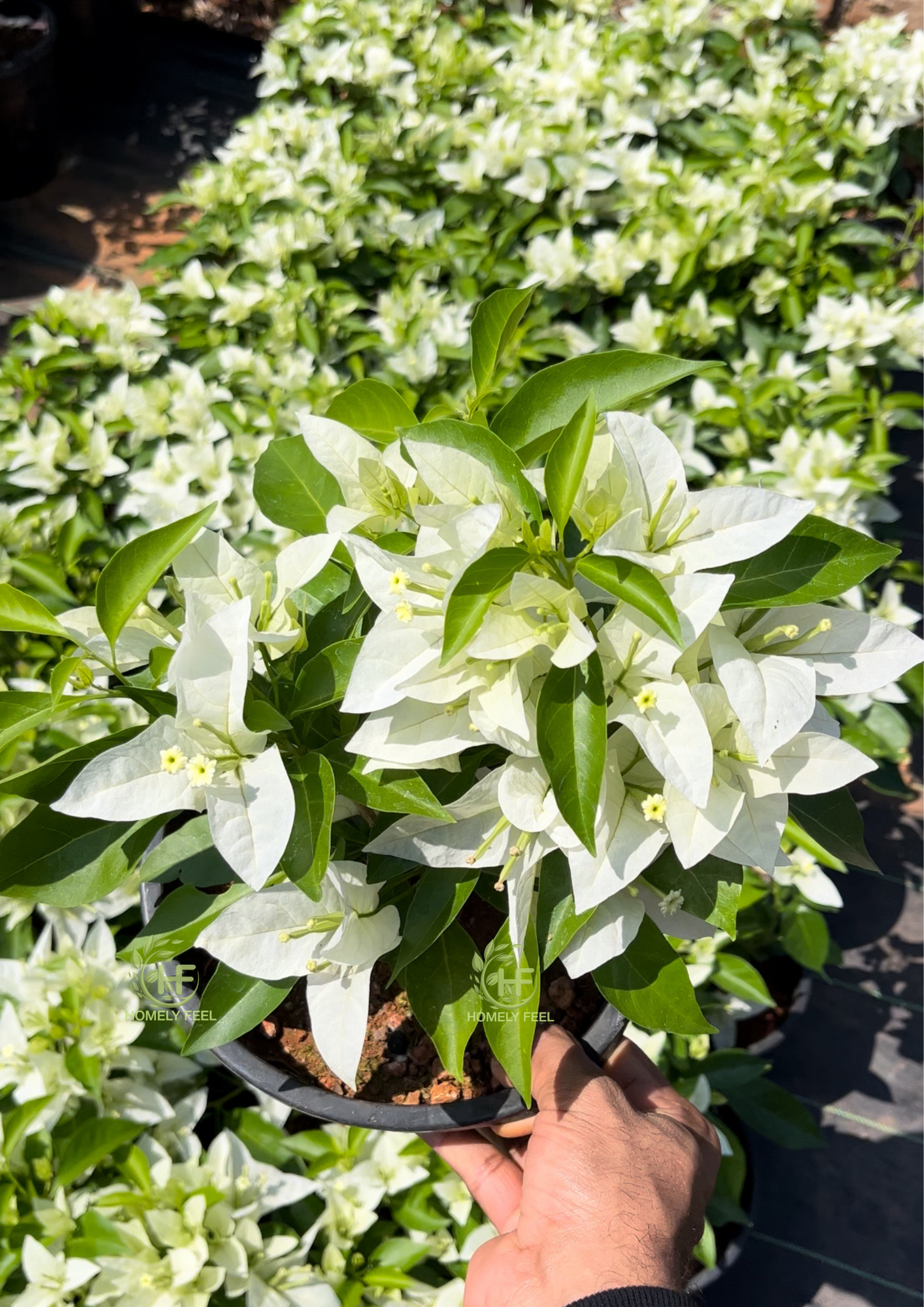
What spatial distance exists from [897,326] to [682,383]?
0.33m

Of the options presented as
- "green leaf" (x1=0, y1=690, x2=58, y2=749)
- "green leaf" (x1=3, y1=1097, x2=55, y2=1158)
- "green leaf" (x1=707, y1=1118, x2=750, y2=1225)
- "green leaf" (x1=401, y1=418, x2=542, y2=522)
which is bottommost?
"green leaf" (x1=707, y1=1118, x2=750, y2=1225)

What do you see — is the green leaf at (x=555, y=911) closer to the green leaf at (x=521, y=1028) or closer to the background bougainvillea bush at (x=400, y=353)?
the green leaf at (x=521, y=1028)

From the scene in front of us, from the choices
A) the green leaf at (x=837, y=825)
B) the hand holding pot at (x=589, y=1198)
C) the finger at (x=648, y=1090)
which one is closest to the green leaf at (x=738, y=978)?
the finger at (x=648, y=1090)

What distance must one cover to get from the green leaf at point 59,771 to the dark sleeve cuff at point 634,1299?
0.54 m

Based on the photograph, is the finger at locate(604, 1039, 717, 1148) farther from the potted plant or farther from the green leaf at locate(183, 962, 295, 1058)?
the green leaf at locate(183, 962, 295, 1058)

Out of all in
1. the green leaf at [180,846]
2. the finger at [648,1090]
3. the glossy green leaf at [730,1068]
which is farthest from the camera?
the glossy green leaf at [730,1068]

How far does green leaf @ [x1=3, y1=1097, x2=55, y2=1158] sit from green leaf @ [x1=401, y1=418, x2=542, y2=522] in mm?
808

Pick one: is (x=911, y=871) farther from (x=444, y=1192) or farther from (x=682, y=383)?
(x=444, y=1192)

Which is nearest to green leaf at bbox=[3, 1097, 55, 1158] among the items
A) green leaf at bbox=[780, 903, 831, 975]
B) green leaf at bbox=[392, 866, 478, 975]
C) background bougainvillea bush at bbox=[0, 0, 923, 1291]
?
background bougainvillea bush at bbox=[0, 0, 923, 1291]

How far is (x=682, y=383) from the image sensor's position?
1.66m

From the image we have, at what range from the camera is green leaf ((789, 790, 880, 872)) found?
75cm

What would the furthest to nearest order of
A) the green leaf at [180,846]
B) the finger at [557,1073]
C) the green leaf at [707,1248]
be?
1. the green leaf at [707,1248]
2. the finger at [557,1073]
3. the green leaf at [180,846]

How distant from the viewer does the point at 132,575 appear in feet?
2.10

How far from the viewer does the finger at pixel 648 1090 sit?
984mm
